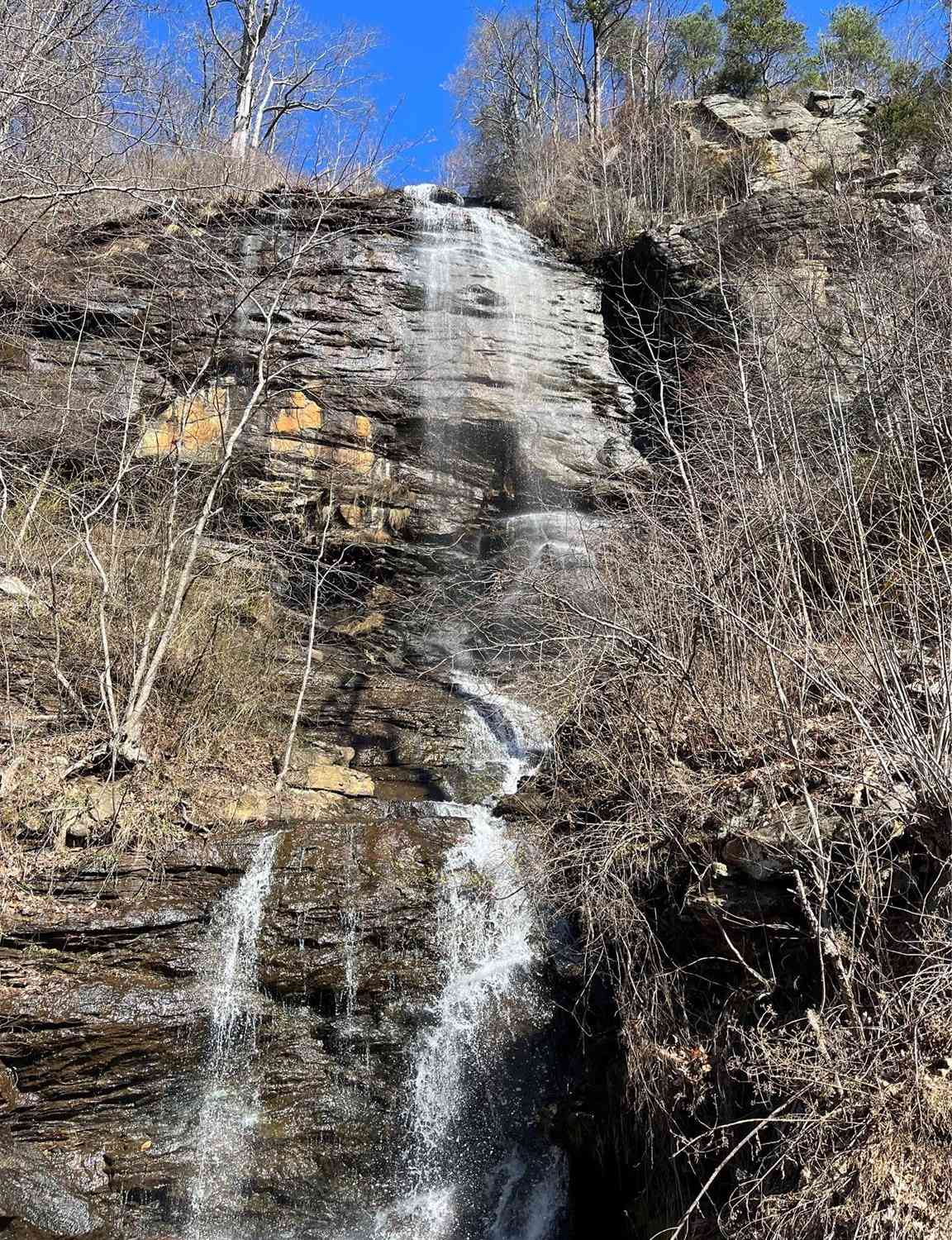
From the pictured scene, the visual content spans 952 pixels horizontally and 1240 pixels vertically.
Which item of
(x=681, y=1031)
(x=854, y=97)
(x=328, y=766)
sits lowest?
(x=681, y=1031)

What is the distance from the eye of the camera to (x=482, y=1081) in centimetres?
564

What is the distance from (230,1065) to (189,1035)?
316 mm

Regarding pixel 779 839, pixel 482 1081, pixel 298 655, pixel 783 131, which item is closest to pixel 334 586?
pixel 298 655

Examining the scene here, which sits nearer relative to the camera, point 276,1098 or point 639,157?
point 276,1098

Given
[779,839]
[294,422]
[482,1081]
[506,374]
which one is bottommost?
[482,1081]

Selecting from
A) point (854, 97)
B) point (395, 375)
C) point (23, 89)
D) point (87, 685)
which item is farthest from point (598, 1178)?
point (854, 97)

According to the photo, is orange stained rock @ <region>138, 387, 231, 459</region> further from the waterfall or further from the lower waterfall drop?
the lower waterfall drop

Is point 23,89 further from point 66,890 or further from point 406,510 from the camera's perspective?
point 406,510

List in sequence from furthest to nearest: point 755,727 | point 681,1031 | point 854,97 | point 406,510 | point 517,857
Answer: point 854,97 < point 406,510 < point 517,857 < point 755,727 < point 681,1031

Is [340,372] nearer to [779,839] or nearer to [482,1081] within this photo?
[482,1081]

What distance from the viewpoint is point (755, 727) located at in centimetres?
509

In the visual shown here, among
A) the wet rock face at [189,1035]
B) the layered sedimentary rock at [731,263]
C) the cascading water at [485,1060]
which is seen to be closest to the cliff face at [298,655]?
the wet rock face at [189,1035]

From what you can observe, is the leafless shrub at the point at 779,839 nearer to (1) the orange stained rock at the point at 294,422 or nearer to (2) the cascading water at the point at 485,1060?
(2) the cascading water at the point at 485,1060

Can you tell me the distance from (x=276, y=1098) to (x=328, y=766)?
285 cm
